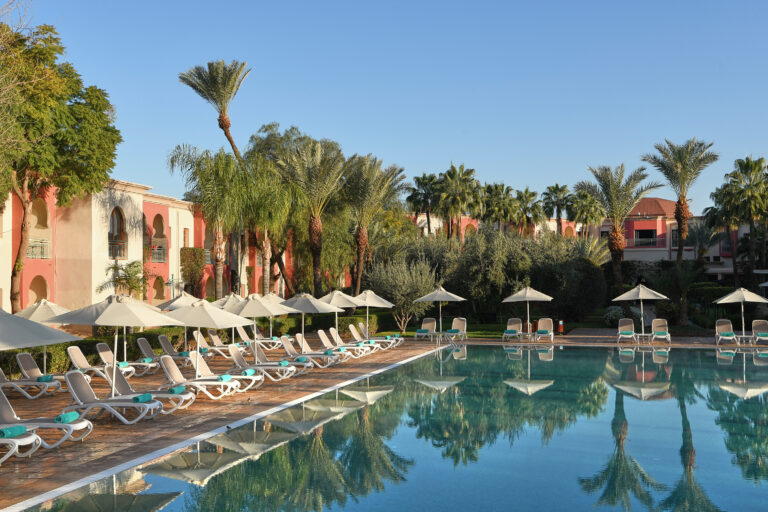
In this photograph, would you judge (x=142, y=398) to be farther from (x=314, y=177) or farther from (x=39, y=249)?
(x=39, y=249)

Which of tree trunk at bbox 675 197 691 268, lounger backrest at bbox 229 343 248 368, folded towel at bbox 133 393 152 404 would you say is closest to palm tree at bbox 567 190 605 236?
tree trunk at bbox 675 197 691 268

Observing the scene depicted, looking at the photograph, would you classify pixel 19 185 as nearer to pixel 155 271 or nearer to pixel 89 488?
pixel 155 271

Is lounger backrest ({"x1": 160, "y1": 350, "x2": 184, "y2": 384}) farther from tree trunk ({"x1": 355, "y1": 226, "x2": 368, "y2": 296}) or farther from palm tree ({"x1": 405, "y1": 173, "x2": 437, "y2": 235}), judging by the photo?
palm tree ({"x1": 405, "y1": 173, "x2": 437, "y2": 235})

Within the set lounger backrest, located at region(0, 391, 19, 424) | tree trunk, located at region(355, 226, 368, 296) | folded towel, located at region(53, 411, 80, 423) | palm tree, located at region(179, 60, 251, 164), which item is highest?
palm tree, located at region(179, 60, 251, 164)

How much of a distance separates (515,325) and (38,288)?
20.6 m

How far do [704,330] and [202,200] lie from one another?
2200 cm

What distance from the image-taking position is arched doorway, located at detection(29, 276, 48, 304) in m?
29.3

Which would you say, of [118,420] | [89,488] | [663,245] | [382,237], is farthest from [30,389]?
[663,245]

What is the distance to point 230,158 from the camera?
92.0 feet

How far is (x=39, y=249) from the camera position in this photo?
2908 cm

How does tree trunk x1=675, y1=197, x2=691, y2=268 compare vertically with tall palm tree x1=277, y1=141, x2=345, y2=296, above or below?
below

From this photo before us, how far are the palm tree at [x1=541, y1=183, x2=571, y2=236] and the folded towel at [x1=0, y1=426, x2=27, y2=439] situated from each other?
54.6 m

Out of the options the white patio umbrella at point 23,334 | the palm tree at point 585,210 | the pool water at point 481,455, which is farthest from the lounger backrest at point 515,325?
the palm tree at point 585,210

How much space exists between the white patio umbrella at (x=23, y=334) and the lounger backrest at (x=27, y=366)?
5.74 meters
